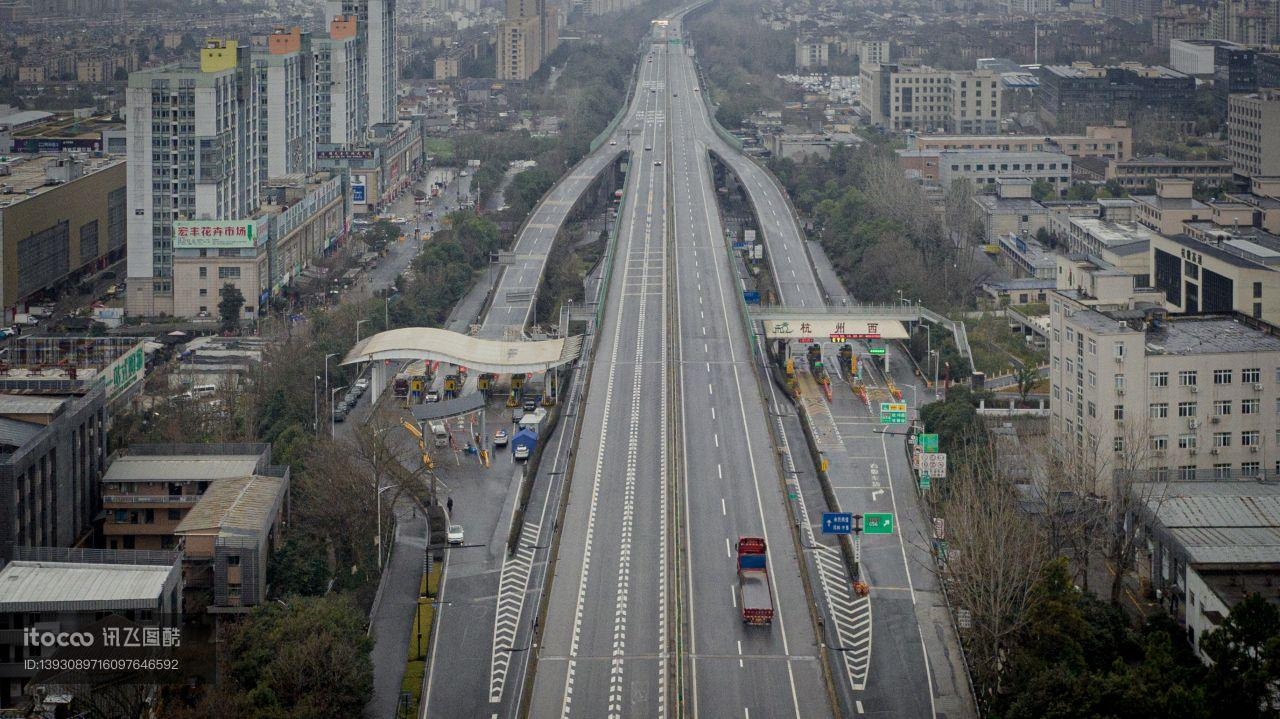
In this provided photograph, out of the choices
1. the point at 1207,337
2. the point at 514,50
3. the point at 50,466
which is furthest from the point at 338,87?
the point at 1207,337

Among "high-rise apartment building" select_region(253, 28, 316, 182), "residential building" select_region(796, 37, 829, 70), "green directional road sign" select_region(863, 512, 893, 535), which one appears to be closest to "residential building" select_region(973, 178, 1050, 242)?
"high-rise apartment building" select_region(253, 28, 316, 182)

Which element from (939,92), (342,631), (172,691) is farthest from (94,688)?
(939,92)

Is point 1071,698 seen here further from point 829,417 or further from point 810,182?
point 810,182

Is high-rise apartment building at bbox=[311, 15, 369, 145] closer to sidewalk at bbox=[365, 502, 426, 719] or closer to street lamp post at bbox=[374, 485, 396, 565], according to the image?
street lamp post at bbox=[374, 485, 396, 565]

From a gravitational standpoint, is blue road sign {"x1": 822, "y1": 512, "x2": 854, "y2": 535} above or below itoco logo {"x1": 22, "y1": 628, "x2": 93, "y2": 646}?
above

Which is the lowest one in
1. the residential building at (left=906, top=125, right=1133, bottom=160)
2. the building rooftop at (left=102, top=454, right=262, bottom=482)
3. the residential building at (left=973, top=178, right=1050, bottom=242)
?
the building rooftop at (left=102, top=454, right=262, bottom=482)

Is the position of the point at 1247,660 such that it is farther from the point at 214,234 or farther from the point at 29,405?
the point at 214,234

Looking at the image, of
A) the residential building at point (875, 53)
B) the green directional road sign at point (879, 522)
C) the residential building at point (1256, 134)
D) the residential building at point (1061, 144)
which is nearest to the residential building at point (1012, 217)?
the residential building at point (1256, 134)
